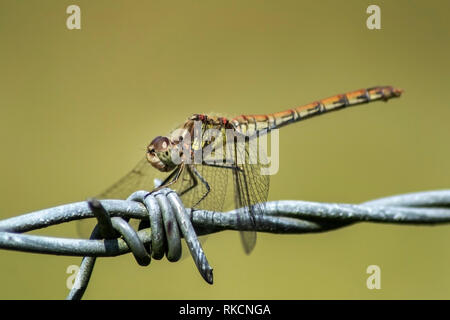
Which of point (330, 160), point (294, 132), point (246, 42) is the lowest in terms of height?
point (330, 160)

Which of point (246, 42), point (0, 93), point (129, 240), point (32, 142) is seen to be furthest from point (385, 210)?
point (0, 93)

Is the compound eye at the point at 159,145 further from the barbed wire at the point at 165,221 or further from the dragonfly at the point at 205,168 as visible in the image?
the barbed wire at the point at 165,221

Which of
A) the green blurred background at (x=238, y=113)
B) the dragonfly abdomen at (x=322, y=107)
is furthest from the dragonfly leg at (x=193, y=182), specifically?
the green blurred background at (x=238, y=113)

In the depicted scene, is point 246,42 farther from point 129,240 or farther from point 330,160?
point 129,240

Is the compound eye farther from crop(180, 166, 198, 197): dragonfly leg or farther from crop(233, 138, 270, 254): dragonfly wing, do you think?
crop(233, 138, 270, 254): dragonfly wing

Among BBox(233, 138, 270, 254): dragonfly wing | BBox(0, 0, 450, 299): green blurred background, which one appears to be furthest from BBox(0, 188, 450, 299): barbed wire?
BBox(0, 0, 450, 299): green blurred background

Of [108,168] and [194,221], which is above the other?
[108,168]

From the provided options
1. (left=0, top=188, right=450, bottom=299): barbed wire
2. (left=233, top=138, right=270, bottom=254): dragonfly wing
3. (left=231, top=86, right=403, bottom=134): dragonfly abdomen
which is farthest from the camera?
(left=231, top=86, right=403, bottom=134): dragonfly abdomen
